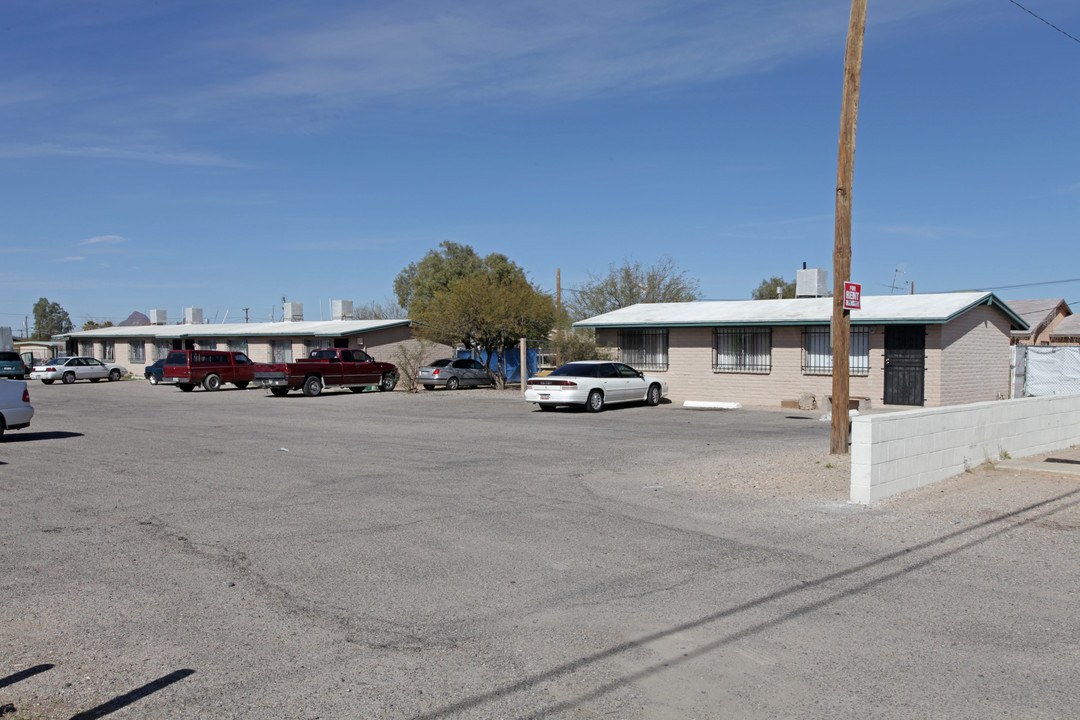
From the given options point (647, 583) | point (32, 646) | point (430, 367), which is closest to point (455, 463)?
point (647, 583)

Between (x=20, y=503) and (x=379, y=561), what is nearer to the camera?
(x=379, y=561)

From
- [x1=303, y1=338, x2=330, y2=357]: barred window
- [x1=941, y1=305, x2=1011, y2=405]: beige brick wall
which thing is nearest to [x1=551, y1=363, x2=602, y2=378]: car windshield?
[x1=941, y1=305, x2=1011, y2=405]: beige brick wall

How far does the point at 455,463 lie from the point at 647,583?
693 centimetres

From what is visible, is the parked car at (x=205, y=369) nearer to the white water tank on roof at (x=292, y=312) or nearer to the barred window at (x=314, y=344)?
the barred window at (x=314, y=344)

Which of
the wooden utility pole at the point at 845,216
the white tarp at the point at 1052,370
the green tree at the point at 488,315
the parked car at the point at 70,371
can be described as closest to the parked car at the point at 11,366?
the parked car at the point at 70,371

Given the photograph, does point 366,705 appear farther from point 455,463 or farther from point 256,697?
point 455,463

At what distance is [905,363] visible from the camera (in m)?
24.2

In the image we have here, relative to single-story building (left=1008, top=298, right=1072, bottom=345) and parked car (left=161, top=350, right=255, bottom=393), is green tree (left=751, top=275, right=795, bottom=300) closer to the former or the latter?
single-story building (left=1008, top=298, right=1072, bottom=345)

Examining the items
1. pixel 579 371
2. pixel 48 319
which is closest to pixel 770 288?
pixel 579 371

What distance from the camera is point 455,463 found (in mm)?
13125

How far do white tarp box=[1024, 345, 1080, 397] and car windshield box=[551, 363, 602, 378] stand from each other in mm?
13612

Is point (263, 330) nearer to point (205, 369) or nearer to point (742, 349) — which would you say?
point (205, 369)

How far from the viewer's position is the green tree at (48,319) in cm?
14650

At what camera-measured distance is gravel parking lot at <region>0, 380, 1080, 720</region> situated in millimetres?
4543
